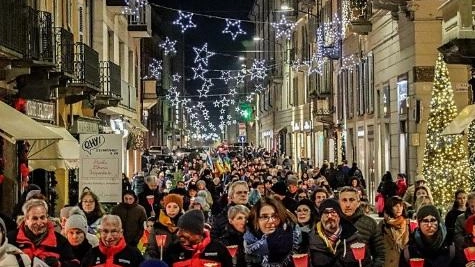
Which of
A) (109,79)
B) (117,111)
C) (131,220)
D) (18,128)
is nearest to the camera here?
(131,220)

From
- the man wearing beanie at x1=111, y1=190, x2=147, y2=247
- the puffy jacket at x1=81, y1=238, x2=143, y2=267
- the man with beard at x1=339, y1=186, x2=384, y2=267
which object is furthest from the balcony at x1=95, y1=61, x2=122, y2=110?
the puffy jacket at x1=81, y1=238, x2=143, y2=267

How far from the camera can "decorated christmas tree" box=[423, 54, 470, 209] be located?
20953mm

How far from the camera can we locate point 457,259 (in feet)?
28.8

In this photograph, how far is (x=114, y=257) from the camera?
825 centimetres

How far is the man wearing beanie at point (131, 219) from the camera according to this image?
44.5 ft

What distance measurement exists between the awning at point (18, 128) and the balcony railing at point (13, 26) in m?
1.17

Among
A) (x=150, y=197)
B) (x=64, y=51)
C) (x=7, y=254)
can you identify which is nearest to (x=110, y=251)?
(x=7, y=254)

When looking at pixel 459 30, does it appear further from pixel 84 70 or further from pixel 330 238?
pixel 330 238

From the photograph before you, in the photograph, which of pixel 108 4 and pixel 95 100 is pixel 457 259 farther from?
pixel 108 4

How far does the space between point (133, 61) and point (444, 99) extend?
2855cm

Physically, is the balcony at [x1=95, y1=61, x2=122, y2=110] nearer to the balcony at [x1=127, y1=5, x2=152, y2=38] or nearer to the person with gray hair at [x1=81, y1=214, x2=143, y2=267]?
the balcony at [x1=127, y1=5, x2=152, y2=38]

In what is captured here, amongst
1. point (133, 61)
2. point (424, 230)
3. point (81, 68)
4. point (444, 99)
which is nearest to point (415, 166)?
point (444, 99)

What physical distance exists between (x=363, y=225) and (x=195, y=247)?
7.62ft

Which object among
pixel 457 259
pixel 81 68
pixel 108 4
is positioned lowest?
pixel 457 259
